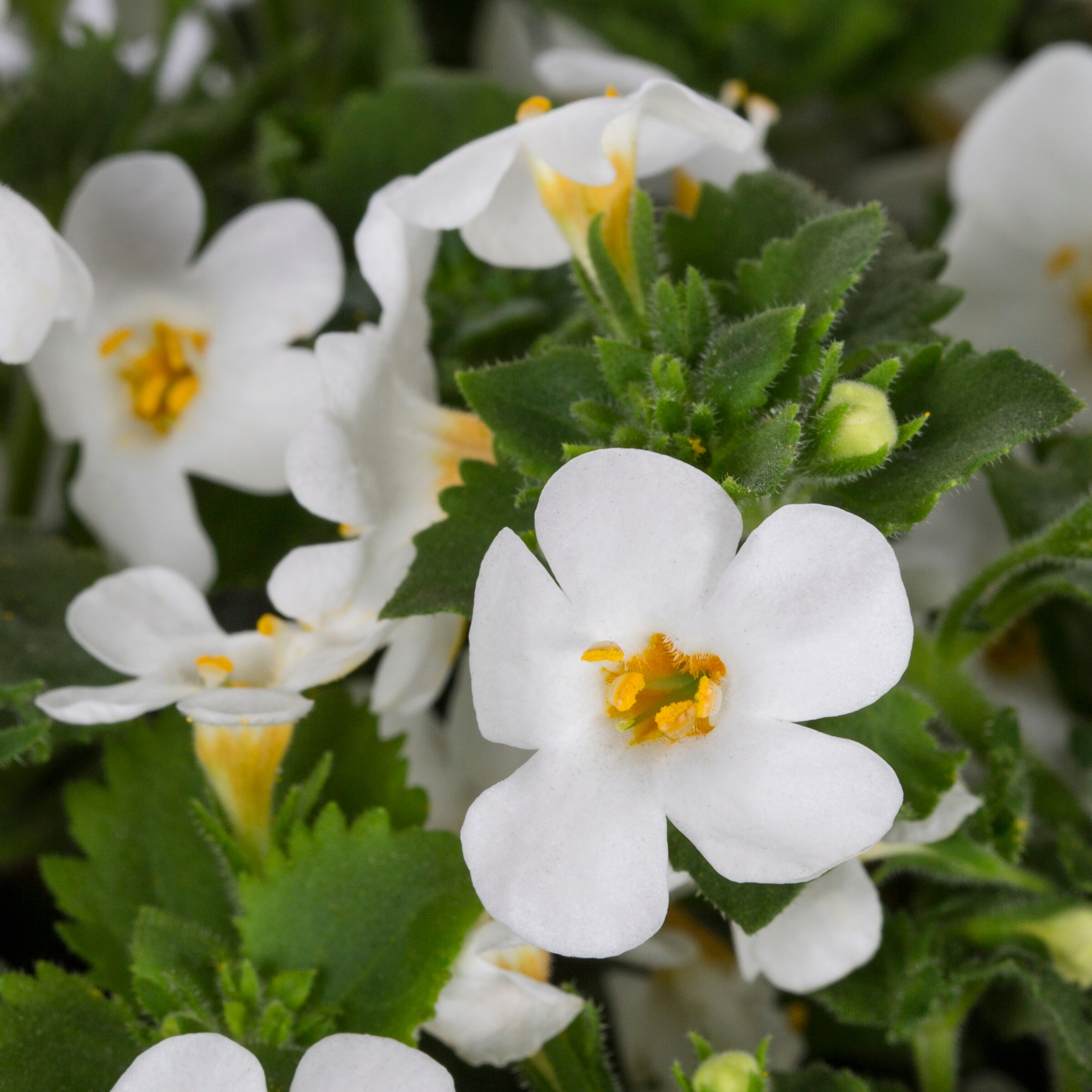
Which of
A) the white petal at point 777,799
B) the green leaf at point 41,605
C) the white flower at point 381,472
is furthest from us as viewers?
the green leaf at point 41,605

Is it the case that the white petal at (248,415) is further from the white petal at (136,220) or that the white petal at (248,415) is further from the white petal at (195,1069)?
the white petal at (195,1069)

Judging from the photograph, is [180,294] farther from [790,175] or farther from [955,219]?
[955,219]

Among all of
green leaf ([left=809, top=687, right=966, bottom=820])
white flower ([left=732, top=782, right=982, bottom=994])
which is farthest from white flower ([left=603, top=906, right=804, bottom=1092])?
green leaf ([left=809, top=687, right=966, bottom=820])

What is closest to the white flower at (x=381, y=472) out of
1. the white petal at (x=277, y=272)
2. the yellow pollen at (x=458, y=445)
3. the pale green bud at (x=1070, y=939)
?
the yellow pollen at (x=458, y=445)

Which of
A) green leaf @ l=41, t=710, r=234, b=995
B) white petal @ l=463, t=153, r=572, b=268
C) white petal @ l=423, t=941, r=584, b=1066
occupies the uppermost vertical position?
white petal @ l=463, t=153, r=572, b=268

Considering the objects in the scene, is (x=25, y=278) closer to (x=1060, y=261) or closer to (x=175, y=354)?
(x=175, y=354)

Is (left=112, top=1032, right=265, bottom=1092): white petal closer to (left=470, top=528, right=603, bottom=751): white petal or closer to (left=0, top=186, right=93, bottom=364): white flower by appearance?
(left=470, top=528, right=603, bottom=751): white petal
